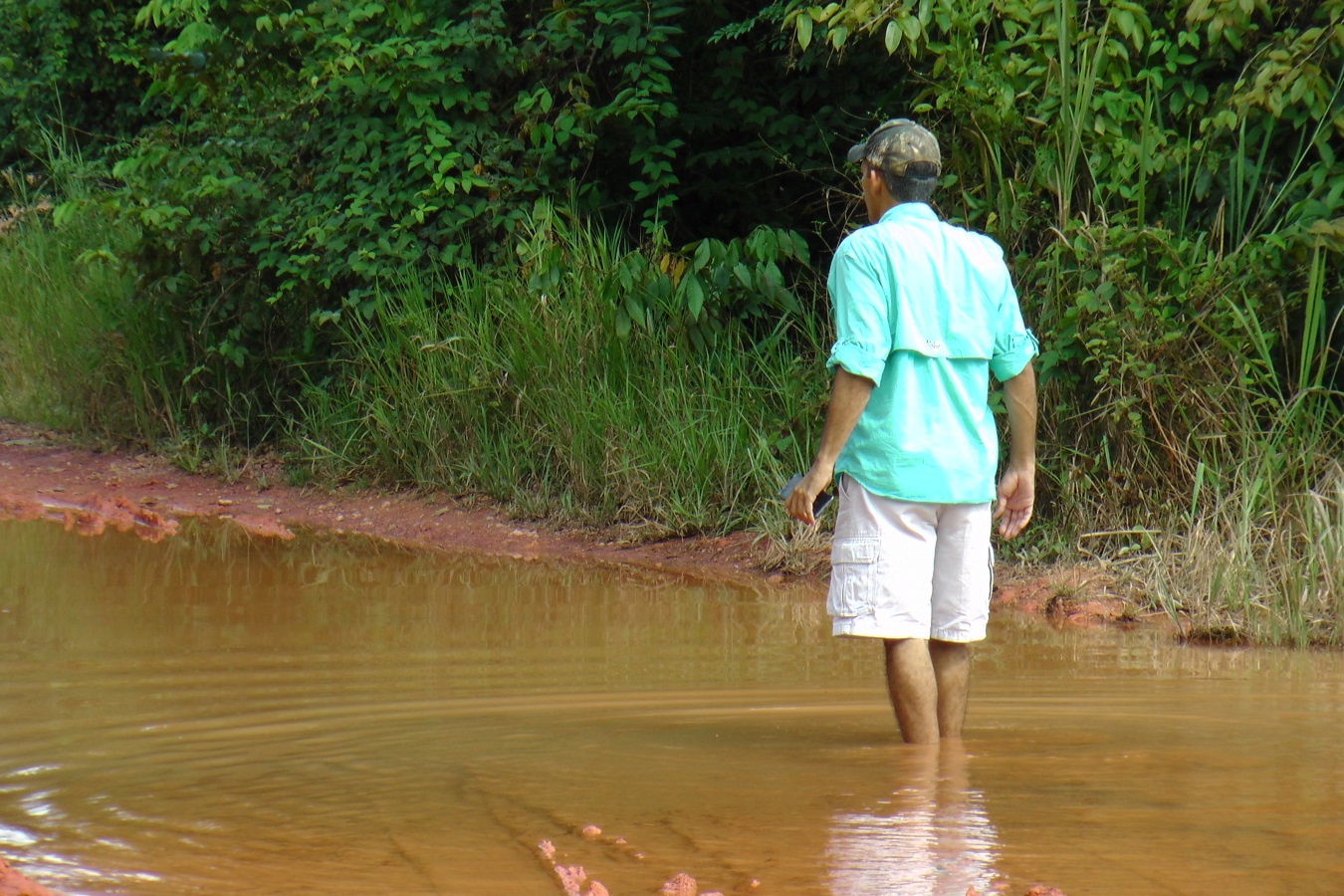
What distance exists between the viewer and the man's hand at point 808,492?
157 inches

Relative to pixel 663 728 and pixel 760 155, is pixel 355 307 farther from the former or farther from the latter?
pixel 663 728

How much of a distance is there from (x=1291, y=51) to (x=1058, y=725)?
3.60 metres

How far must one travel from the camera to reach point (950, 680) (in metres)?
4.32

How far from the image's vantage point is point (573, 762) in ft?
13.5

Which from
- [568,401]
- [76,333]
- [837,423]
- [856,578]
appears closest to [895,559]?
[856,578]

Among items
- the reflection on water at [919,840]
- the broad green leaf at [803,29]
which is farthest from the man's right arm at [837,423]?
the broad green leaf at [803,29]

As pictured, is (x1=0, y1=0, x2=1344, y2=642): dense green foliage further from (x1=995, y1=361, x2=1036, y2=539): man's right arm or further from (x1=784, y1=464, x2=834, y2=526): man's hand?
(x1=784, y1=464, x2=834, y2=526): man's hand

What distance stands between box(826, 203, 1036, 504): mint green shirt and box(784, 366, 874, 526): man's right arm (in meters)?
0.05

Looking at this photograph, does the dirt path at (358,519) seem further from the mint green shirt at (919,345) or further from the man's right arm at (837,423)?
the man's right arm at (837,423)

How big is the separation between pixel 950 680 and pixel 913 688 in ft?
0.72

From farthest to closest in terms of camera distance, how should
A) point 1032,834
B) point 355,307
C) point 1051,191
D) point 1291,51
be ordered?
point 355,307 → point 1051,191 → point 1291,51 → point 1032,834

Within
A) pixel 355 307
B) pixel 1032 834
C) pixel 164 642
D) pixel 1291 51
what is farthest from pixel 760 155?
pixel 1032 834

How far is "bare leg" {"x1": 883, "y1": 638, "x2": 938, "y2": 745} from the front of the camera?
411 centimetres

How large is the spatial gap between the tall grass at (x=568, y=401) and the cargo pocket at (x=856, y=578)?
389 cm
